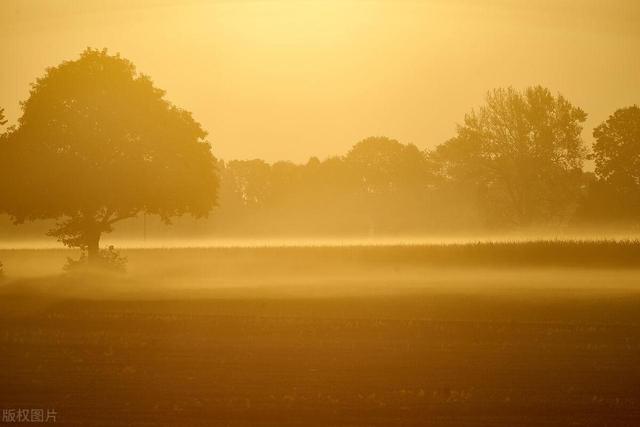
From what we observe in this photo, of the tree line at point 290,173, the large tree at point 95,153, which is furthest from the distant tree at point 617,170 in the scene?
the large tree at point 95,153

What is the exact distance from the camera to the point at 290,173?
143000mm

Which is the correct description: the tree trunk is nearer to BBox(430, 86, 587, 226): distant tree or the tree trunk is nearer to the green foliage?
the green foliage

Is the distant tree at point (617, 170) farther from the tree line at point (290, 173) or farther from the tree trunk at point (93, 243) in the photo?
the tree trunk at point (93, 243)

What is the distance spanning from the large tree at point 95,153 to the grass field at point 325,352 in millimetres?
5339

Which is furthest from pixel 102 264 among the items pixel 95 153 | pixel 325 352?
pixel 325 352

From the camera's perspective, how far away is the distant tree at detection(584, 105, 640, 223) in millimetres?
82938

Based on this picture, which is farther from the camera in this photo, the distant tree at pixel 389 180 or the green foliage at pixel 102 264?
the distant tree at pixel 389 180

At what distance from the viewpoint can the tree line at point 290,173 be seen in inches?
1927

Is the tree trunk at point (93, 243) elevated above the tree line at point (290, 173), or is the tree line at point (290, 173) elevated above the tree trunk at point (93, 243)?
the tree line at point (290, 173)

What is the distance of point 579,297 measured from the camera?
3556 centimetres

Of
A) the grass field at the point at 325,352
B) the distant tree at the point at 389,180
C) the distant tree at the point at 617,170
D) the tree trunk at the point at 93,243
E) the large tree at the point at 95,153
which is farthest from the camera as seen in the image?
the distant tree at the point at 389,180

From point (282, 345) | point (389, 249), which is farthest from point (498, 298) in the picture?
point (389, 249)

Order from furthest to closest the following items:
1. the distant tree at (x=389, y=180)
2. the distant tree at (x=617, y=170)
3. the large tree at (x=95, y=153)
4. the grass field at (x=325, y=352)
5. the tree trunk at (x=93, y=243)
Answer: the distant tree at (x=389, y=180) < the distant tree at (x=617, y=170) < the tree trunk at (x=93, y=243) < the large tree at (x=95, y=153) < the grass field at (x=325, y=352)

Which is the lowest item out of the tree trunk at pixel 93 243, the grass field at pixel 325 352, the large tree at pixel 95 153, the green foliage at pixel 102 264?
the grass field at pixel 325 352
